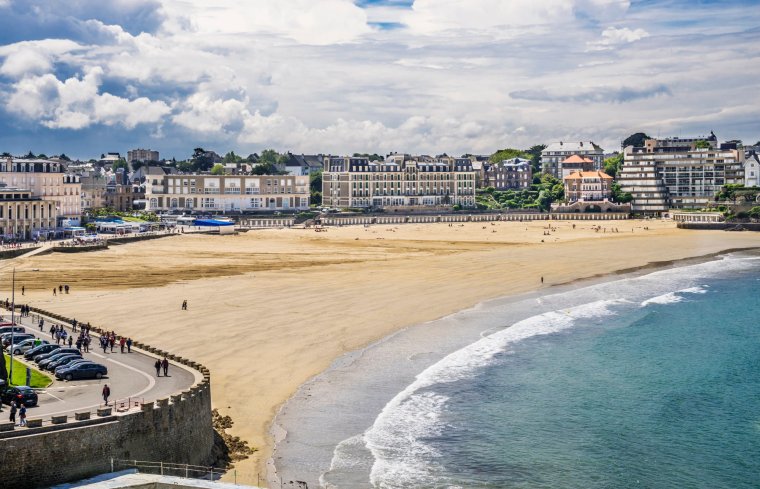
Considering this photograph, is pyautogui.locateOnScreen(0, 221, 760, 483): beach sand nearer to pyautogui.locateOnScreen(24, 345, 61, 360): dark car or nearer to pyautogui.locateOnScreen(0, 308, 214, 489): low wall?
pyautogui.locateOnScreen(0, 308, 214, 489): low wall

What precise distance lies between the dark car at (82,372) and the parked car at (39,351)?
3677 mm

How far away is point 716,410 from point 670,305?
24.2m

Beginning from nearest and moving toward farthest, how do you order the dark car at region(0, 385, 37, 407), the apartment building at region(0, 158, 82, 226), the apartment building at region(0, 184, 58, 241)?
the dark car at region(0, 385, 37, 407) → the apartment building at region(0, 184, 58, 241) → the apartment building at region(0, 158, 82, 226)

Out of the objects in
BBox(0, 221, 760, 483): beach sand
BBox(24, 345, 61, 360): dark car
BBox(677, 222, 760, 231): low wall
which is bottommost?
BBox(0, 221, 760, 483): beach sand

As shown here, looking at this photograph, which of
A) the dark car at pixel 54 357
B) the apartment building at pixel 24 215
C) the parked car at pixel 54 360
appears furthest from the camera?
the apartment building at pixel 24 215

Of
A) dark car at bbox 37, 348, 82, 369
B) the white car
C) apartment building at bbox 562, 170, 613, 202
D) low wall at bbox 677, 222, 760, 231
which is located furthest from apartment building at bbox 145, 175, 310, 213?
dark car at bbox 37, 348, 82, 369

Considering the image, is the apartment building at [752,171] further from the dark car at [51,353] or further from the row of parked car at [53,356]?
the dark car at [51,353]

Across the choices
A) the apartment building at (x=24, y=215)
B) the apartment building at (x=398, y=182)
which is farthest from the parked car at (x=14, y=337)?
the apartment building at (x=398, y=182)

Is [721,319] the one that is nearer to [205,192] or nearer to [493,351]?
[493,351]

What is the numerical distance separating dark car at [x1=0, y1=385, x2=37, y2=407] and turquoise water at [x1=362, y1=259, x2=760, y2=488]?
9.13m

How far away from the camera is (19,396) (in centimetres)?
2252

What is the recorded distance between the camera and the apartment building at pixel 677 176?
15438cm

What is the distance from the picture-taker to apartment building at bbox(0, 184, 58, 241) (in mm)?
76938

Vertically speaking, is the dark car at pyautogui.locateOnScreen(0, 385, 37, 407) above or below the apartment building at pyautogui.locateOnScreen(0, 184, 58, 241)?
below
